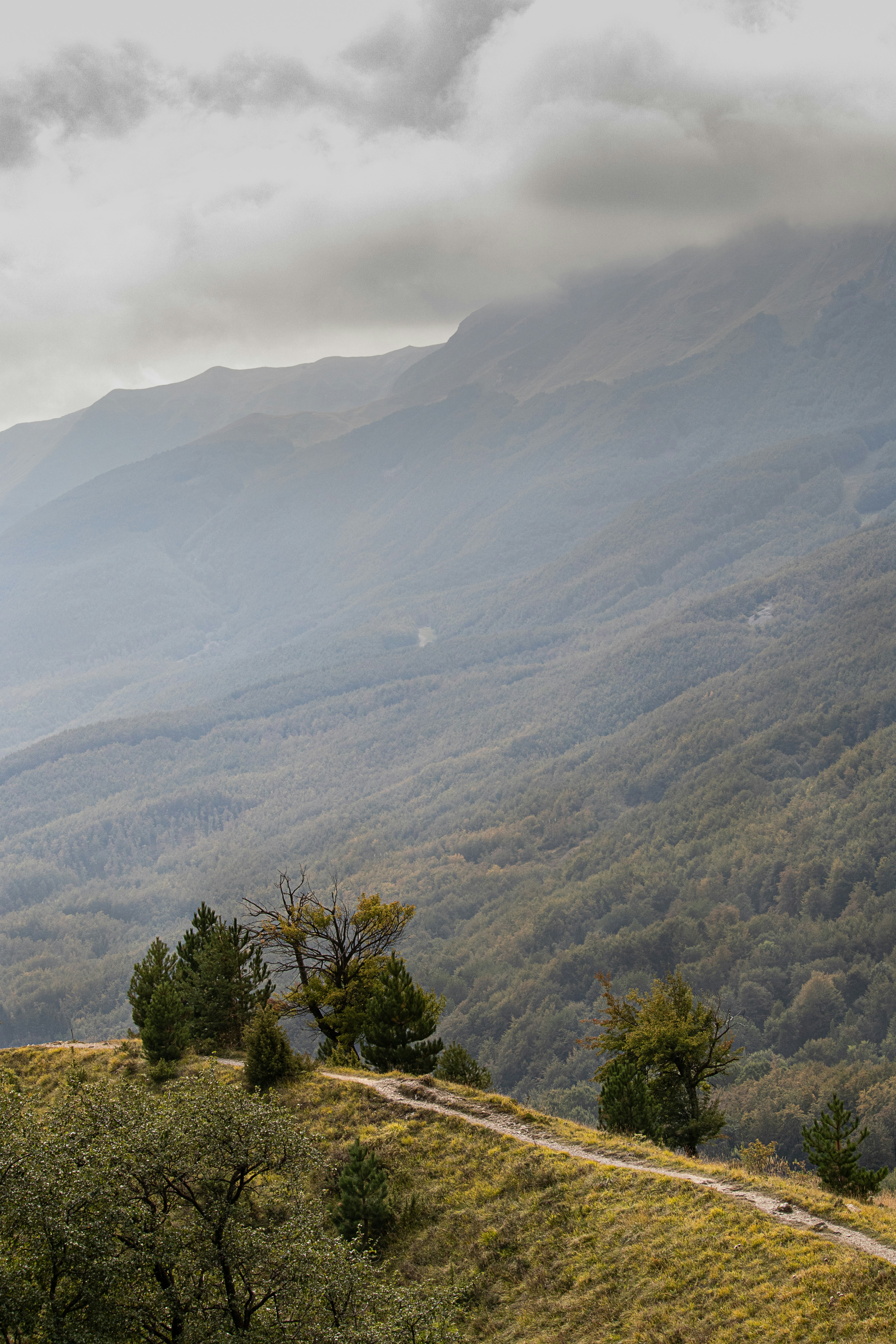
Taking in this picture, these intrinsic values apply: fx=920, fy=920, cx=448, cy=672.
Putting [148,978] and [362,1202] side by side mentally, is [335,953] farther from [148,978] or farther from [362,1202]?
[362,1202]

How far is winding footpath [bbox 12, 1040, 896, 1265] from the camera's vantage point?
25.1m

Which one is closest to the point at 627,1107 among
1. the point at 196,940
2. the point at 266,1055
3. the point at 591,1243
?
the point at 591,1243

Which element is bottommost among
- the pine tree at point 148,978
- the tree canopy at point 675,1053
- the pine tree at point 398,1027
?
the tree canopy at point 675,1053

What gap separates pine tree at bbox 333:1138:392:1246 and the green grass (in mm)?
936

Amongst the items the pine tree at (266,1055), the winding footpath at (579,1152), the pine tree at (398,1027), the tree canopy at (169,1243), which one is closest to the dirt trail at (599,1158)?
the winding footpath at (579,1152)

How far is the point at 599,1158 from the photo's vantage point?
1308 inches

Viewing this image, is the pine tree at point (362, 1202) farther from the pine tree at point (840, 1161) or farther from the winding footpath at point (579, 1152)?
the pine tree at point (840, 1161)

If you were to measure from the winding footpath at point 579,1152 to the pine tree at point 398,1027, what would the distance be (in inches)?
116

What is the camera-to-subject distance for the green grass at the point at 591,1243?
22.9 m

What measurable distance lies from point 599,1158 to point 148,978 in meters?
27.3

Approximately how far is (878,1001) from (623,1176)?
161537mm

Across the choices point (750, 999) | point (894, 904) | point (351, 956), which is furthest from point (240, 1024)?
point (894, 904)

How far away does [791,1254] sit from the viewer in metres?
24.4

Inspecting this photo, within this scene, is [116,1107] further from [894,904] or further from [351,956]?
[894,904]
